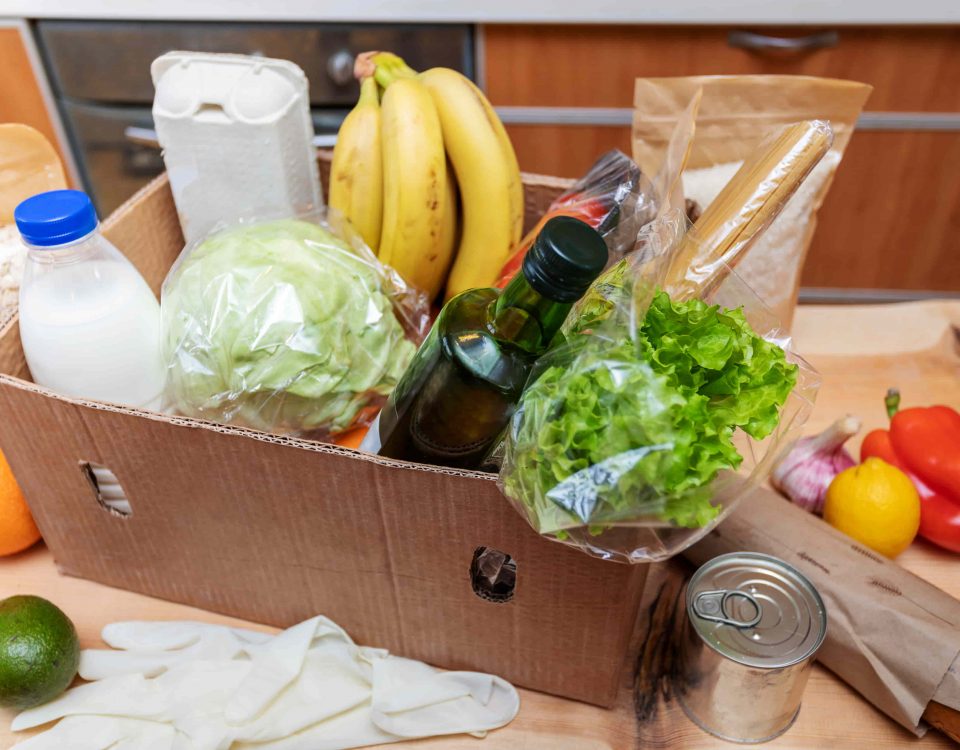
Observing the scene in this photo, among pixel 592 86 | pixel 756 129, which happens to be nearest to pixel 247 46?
pixel 592 86

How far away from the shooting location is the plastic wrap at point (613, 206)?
729mm

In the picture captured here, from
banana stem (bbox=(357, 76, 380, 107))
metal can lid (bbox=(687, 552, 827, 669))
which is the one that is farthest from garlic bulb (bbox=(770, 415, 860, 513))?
banana stem (bbox=(357, 76, 380, 107))

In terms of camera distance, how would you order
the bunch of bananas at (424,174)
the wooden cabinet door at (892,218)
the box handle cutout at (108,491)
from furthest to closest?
the wooden cabinet door at (892,218), the bunch of bananas at (424,174), the box handle cutout at (108,491)

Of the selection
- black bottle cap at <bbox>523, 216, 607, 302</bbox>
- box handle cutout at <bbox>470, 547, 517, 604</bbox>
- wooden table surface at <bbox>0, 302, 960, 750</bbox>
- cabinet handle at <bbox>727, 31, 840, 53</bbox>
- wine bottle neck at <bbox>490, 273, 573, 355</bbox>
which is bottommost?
wooden table surface at <bbox>0, 302, 960, 750</bbox>

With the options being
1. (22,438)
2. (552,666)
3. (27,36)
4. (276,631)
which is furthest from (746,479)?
(27,36)

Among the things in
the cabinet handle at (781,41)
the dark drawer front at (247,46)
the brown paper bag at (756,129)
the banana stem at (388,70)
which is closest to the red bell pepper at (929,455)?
the brown paper bag at (756,129)

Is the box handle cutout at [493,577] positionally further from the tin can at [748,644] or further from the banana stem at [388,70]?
the banana stem at [388,70]

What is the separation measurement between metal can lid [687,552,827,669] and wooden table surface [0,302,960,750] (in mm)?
86

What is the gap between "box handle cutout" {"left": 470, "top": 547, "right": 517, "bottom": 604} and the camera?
1.92 feet

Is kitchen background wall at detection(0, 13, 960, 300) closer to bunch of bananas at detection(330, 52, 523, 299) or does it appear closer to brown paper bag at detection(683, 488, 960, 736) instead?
bunch of bananas at detection(330, 52, 523, 299)

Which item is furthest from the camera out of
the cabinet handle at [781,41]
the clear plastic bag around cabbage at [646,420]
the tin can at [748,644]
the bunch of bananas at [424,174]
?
the cabinet handle at [781,41]

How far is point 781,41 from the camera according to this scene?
1.52 m

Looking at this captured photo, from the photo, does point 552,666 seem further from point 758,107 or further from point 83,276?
point 758,107

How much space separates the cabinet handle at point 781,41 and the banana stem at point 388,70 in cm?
95
